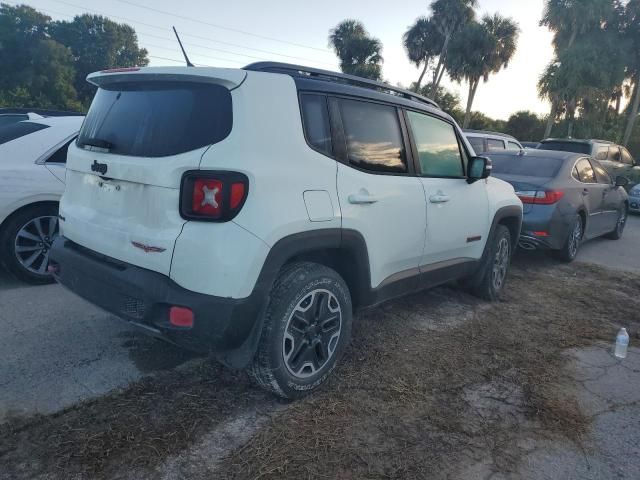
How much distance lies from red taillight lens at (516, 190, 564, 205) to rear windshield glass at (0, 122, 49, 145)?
5.60 m

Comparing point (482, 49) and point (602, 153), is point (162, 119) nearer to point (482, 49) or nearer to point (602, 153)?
point (602, 153)

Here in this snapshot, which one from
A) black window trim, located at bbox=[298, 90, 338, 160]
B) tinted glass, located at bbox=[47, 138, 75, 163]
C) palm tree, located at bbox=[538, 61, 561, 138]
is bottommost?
tinted glass, located at bbox=[47, 138, 75, 163]

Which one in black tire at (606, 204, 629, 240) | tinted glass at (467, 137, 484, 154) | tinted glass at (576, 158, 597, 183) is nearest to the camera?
tinted glass at (576, 158, 597, 183)

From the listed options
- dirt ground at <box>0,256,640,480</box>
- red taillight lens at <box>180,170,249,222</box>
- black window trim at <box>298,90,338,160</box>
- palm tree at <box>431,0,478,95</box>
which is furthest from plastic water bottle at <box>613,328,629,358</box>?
palm tree at <box>431,0,478,95</box>

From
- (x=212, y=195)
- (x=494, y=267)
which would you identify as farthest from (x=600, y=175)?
(x=212, y=195)

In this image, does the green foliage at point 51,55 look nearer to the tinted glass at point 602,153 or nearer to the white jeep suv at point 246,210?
the tinted glass at point 602,153

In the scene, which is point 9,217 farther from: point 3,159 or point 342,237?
point 342,237

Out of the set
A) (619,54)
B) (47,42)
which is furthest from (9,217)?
(47,42)

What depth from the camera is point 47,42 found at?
163 ft

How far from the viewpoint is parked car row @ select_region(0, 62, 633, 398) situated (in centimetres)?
239

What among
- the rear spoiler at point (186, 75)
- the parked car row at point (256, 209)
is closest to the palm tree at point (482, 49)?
the parked car row at point (256, 209)

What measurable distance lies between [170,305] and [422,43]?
4495 centimetres

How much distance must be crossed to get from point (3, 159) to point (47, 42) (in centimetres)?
5518

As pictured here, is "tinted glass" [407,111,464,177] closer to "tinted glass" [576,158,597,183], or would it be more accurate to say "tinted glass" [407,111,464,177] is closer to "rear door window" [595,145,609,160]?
"tinted glass" [576,158,597,183]
